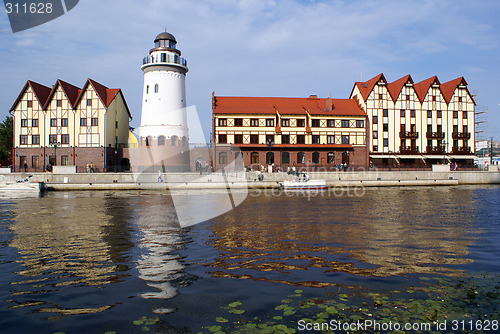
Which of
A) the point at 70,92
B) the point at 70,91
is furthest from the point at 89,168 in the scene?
the point at 70,91

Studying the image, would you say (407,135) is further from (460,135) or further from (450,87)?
(450,87)

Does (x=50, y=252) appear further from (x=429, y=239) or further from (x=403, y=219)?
(x=403, y=219)

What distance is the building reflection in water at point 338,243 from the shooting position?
1045cm

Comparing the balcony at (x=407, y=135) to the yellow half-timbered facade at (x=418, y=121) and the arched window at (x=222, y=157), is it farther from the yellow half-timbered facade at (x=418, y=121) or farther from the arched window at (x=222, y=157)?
the arched window at (x=222, y=157)

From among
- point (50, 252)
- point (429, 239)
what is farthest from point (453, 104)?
point (50, 252)

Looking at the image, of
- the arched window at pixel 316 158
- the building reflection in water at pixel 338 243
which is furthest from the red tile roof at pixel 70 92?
the building reflection in water at pixel 338 243

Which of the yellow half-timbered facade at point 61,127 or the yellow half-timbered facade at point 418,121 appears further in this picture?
the yellow half-timbered facade at point 418,121

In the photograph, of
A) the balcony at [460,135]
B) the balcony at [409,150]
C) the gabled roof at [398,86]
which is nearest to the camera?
the balcony at [409,150]

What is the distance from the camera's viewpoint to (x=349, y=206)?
26.7m

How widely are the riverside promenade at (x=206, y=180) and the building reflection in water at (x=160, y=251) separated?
20.3m

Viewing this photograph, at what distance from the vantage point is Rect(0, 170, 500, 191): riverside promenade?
4334 cm

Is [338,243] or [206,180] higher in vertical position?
[206,180]

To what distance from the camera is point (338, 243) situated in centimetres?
1413

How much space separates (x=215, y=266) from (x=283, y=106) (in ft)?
165
